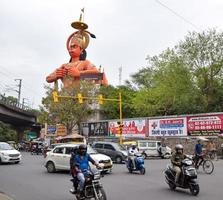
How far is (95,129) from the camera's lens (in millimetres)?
55438

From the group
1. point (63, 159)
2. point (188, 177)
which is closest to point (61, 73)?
point (63, 159)

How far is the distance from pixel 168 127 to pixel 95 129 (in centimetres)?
1473

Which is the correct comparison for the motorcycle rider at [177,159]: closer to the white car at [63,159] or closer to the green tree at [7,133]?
the white car at [63,159]

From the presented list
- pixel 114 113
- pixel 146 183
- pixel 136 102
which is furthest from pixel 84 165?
pixel 114 113

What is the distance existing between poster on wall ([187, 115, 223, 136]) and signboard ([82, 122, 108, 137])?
49.3ft

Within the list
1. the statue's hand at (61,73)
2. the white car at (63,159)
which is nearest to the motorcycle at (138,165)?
the white car at (63,159)

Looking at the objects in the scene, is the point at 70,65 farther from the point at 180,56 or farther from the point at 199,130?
the point at 199,130

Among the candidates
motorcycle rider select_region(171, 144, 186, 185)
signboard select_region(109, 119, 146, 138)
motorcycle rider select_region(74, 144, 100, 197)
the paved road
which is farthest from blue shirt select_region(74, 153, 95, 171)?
signboard select_region(109, 119, 146, 138)

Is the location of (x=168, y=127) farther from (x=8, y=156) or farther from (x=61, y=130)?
(x=8, y=156)

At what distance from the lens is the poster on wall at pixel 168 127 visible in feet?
138

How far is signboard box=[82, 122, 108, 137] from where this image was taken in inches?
2101

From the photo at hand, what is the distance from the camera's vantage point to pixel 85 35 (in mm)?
63781

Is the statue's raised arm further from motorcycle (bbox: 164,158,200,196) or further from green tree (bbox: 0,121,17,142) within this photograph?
motorcycle (bbox: 164,158,200,196)

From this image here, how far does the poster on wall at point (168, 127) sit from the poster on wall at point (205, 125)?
2.88 feet
